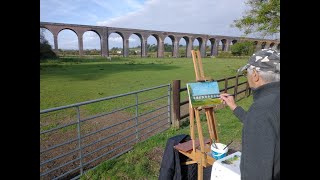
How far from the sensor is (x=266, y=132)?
1.63 meters

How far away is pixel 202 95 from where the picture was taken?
10.5 feet

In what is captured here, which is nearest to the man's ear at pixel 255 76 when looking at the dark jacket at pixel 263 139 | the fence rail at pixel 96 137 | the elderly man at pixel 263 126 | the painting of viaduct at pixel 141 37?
the elderly man at pixel 263 126

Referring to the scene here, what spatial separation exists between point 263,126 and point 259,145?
0.13 meters

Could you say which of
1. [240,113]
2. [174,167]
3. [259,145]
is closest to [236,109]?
[240,113]

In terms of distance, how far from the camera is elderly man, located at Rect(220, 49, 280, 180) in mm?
1631

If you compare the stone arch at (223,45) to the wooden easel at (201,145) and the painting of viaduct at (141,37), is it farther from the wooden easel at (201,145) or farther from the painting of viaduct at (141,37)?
the wooden easel at (201,145)

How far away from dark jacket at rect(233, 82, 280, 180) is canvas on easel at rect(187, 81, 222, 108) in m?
1.41

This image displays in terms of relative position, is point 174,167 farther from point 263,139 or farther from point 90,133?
point 263,139

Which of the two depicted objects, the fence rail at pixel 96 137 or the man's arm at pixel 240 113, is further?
the fence rail at pixel 96 137

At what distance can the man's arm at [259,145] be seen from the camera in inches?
64.2

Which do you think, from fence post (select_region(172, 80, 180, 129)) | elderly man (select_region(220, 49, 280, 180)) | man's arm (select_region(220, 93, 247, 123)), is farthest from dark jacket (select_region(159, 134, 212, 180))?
fence post (select_region(172, 80, 180, 129))

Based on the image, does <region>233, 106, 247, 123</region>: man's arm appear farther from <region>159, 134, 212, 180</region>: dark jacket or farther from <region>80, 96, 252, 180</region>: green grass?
<region>80, 96, 252, 180</region>: green grass
